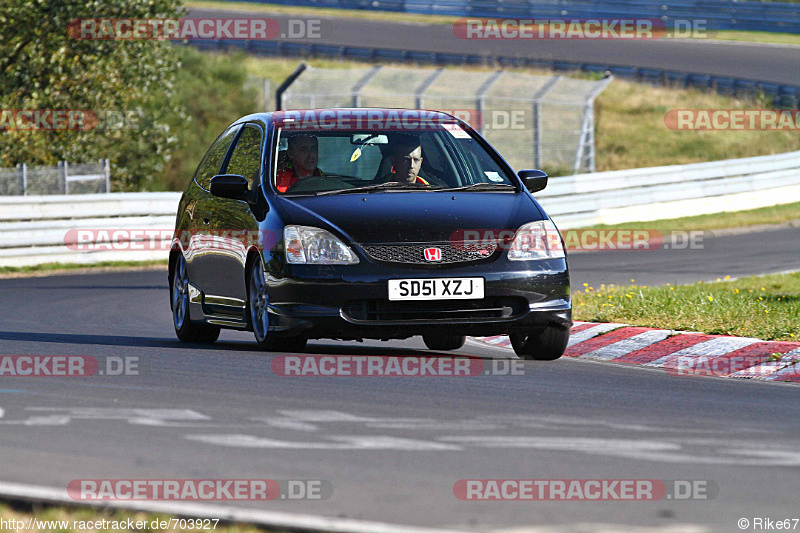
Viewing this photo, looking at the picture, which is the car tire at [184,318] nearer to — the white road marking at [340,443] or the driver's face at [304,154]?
the driver's face at [304,154]

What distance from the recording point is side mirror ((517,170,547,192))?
10.1 meters

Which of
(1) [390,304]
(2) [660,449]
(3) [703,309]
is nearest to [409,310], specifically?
(1) [390,304]

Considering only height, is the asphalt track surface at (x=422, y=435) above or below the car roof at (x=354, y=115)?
below

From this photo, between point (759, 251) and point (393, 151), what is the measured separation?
12.1 metres

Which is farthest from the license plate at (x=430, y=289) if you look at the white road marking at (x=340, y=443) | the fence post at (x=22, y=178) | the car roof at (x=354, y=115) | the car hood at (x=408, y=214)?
the fence post at (x=22, y=178)

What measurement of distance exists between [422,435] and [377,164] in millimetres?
3787

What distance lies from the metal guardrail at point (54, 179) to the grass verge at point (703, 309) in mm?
12801

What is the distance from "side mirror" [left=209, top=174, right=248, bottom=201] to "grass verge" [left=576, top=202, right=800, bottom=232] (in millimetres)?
16666

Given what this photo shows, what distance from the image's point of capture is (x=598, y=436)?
6.46m

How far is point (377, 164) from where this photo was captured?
32.7 feet

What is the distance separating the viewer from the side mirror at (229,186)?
9883 mm

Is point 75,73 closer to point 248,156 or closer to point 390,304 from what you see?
point 248,156

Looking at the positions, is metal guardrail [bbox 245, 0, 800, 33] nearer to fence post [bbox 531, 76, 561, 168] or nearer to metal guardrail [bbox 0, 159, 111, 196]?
fence post [bbox 531, 76, 561, 168]

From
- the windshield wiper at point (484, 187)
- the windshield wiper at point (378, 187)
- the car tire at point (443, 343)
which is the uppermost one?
the windshield wiper at point (378, 187)
